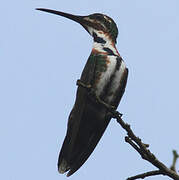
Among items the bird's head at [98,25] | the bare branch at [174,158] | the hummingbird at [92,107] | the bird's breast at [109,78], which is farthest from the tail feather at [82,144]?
the bare branch at [174,158]

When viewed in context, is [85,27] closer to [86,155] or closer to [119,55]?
[119,55]

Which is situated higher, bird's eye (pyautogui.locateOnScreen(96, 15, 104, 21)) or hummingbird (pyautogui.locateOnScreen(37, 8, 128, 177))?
bird's eye (pyautogui.locateOnScreen(96, 15, 104, 21))

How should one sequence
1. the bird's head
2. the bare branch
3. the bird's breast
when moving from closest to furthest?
the bare branch → the bird's breast → the bird's head

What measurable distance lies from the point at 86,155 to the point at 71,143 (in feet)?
1.34

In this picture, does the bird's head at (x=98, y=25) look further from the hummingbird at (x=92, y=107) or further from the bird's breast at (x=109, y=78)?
the bird's breast at (x=109, y=78)

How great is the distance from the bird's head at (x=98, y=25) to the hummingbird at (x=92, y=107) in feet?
1.68

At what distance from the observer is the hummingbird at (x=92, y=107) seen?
716cm

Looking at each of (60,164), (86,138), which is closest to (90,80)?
(86,138)

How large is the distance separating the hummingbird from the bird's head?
51cm

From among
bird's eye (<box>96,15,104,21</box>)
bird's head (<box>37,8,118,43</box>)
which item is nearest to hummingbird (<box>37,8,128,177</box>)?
bird's head (<box>37,8,118,43</box>)

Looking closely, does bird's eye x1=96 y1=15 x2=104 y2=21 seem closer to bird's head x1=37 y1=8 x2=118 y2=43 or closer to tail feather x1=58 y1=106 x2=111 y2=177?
bird's head x1=37 y1=8 x2=118 y2=43

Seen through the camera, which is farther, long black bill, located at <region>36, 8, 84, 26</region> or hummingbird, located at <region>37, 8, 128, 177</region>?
long black bill, located at <region>36, 8, 84, 26</region>

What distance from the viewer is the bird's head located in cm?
816

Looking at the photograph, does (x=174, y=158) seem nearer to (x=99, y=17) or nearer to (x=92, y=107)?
(x=92, y=107)
